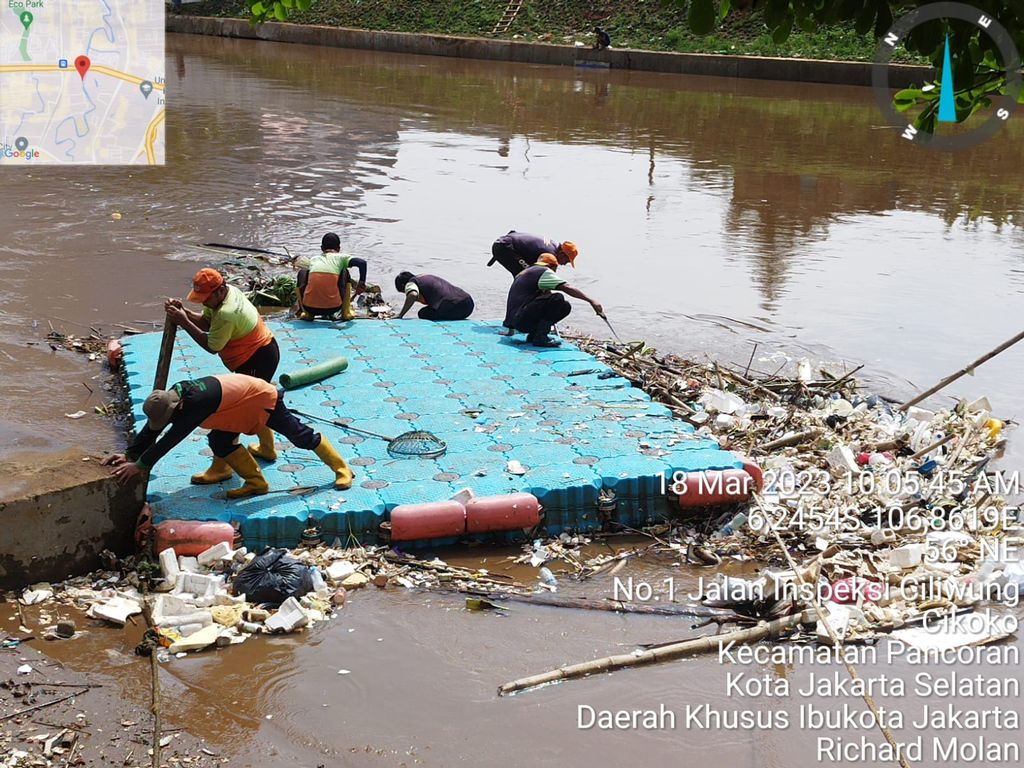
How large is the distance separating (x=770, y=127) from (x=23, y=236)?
16.0m

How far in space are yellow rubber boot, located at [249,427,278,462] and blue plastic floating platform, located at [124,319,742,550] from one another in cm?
A: 10

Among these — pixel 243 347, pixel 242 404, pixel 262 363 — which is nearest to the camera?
pixel 242 404

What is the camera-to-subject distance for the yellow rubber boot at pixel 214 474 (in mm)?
6676

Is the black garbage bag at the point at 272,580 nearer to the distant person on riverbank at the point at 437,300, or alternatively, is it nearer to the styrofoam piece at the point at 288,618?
the styrofoam piece at the point at 288,618

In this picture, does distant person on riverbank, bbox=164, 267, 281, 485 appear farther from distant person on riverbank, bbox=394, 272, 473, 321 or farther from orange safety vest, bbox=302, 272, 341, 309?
distant person on riverbank, bbox=394, 272, 473, 321

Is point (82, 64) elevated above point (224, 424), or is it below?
above

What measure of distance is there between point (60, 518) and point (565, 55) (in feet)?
107

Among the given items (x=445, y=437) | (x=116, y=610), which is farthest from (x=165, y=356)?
(x=445, y=437)

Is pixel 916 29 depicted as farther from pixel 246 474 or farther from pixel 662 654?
pixel 246 474

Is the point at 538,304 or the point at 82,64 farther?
the point at 82,64

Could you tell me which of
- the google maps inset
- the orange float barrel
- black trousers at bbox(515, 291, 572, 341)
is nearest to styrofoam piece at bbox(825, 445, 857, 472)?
the orange float barrel

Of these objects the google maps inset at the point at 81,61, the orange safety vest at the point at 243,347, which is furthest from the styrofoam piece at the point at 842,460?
the google maps inset at the point at 81,61

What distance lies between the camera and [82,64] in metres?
10.9

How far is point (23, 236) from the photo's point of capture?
13445 millimetres
